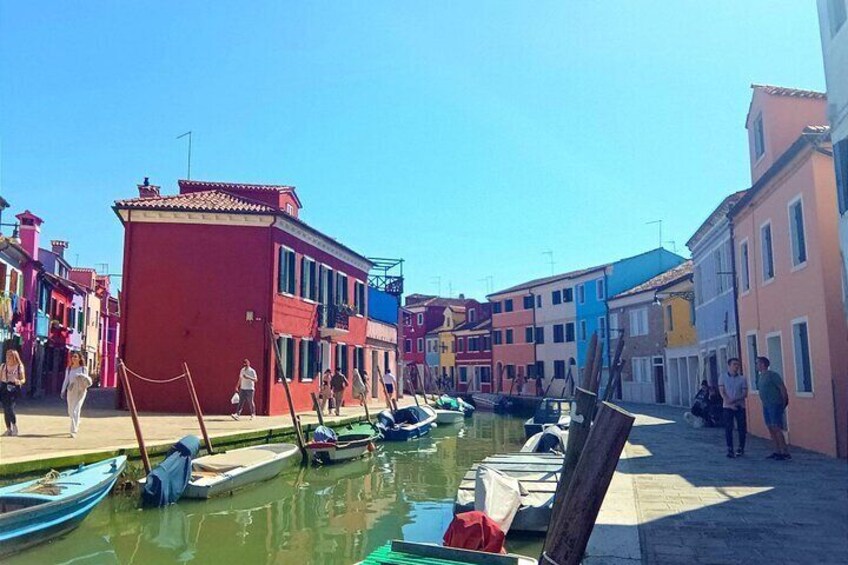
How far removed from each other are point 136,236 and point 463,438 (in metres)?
12.8

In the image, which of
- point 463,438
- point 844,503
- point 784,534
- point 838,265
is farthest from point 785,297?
point 463,438

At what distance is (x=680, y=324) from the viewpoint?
2895 centimetres

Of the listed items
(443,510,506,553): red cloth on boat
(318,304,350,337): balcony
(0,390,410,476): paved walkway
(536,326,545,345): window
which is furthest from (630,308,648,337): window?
(443,510,506,553): red cloth on boat

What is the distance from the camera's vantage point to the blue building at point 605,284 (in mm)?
39000

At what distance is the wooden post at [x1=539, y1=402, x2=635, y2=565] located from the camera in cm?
392

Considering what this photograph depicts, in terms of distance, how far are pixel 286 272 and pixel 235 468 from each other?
10320 mm

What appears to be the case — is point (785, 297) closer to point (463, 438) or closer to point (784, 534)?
point (784, 534)

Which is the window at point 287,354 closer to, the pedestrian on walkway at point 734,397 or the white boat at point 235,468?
the white boat at point 235,468

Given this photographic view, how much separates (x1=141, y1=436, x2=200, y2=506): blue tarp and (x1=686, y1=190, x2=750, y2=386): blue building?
42.5 feet

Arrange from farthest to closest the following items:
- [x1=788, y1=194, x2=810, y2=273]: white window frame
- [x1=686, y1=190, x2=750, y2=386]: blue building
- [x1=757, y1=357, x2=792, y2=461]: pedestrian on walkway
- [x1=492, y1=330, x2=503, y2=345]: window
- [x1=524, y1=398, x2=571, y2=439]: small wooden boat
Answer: [x1=492, y1=330, x2=503, y2=345]: window, [x1=524, y1=398, x2=571, y2=439]: small wooden boat, [x1=686, y1=190, x2=750, y2=386]: blue building, [x1=788, y1=194, x2=810, y2=273]: white window frame, [x1=757, y1=357, x2=792, y2=461]: pedestrian on walkway

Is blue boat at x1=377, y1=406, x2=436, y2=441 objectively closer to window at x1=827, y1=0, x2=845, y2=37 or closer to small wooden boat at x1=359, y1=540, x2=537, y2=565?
window at x1=827, y1=0, x2=845, y2=37

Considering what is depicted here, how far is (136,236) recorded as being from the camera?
67.0ft

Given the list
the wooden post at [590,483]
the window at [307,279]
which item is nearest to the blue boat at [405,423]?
the window at [307,279]

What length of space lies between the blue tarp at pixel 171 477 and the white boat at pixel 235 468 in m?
0.33
